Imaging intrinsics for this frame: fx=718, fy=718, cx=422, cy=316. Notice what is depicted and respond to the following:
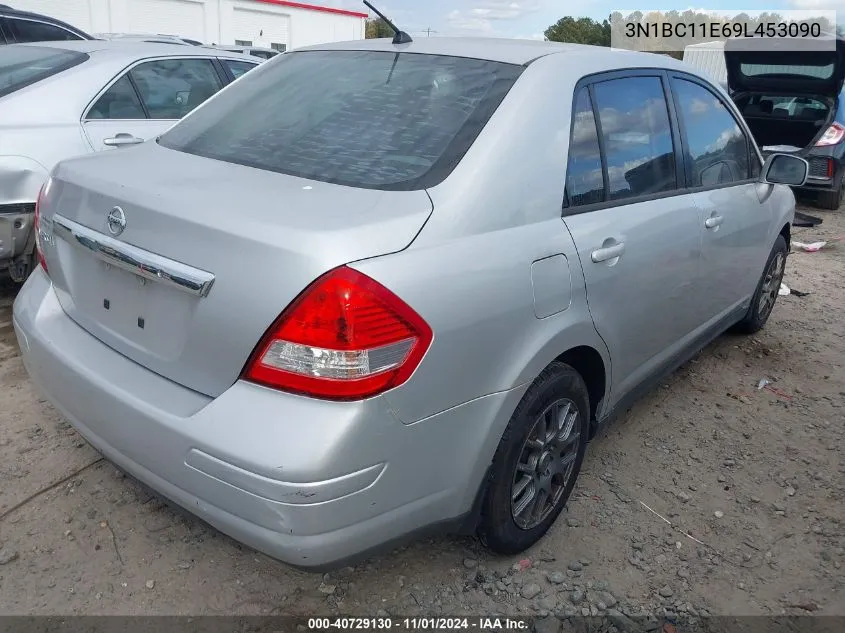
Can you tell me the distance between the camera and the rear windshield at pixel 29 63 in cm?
418

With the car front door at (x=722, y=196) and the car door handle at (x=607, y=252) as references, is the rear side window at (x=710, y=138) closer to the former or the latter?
the car front door at (x=722, y=196)

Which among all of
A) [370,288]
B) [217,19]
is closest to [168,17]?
[217,19]

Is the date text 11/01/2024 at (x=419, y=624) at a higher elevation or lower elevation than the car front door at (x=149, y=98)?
lower

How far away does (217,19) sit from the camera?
26719 mm

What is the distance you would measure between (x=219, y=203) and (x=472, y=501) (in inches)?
43.5

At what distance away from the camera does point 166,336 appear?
195 centimetres

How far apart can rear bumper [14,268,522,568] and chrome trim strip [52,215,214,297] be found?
28 cm

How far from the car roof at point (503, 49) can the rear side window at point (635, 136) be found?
101mm

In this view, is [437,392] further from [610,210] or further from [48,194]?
[48,194]

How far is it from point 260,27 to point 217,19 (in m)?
2.35

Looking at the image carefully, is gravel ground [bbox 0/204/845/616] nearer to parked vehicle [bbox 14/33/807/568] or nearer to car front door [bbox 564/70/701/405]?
parked vehicle [bbox 14/33/807/568]

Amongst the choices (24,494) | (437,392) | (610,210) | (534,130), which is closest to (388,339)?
(437,392)

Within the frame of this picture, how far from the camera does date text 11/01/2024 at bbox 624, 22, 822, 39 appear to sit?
383 inches

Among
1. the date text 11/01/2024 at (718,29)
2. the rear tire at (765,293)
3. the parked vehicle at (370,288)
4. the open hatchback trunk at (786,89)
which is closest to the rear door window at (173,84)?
the parked vehicle at (370,288)
